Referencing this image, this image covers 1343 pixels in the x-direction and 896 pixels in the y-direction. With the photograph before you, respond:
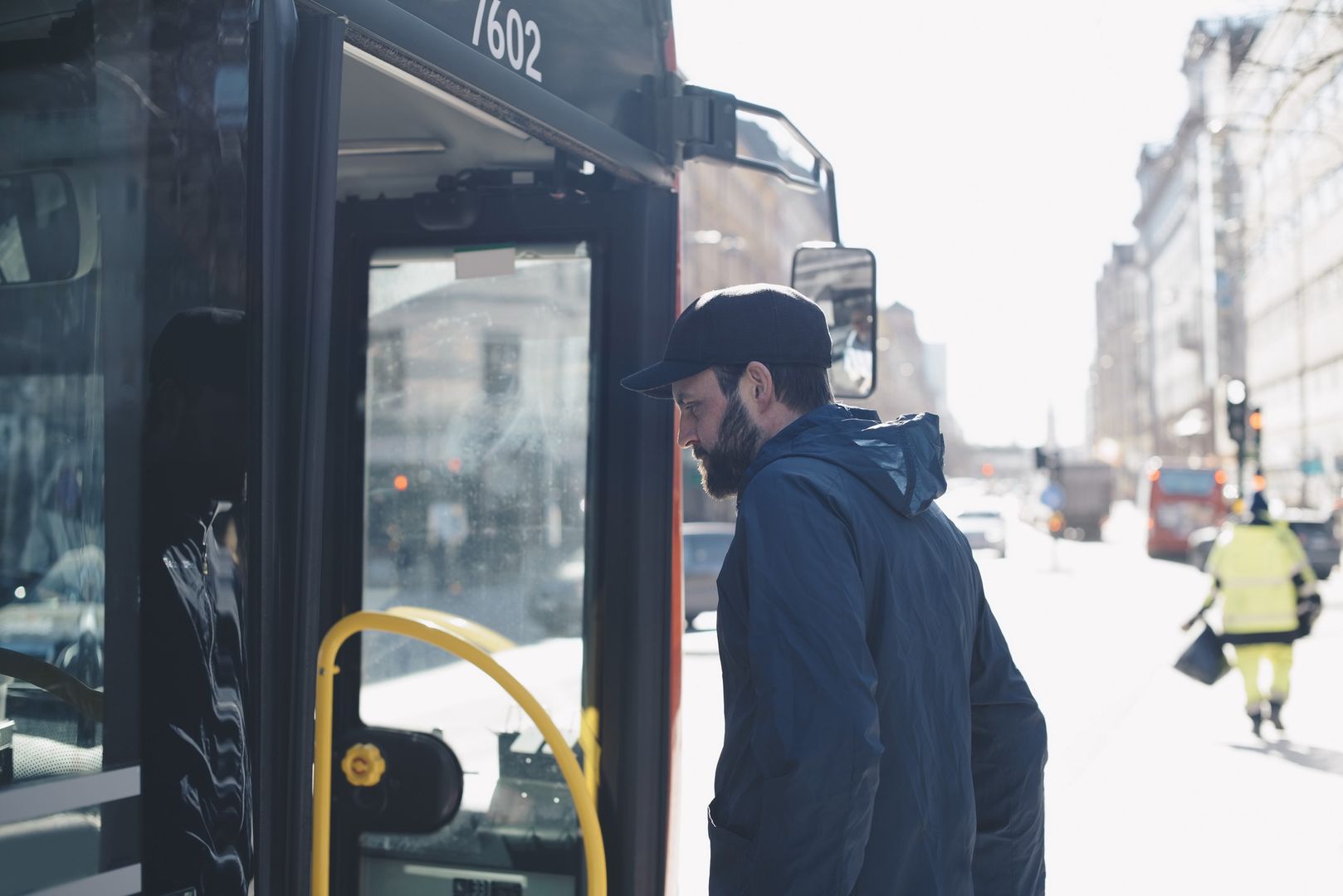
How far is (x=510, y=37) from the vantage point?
252 centimetres

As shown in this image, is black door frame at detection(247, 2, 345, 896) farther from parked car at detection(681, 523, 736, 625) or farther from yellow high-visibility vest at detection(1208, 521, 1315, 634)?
parked car at detection(681, 523, 736, 625)

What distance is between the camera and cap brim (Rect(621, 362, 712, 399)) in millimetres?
2104

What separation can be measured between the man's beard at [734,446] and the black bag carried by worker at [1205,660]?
26.8 ft

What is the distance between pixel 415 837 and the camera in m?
3.46

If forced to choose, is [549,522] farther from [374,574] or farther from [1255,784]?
[1255,784]

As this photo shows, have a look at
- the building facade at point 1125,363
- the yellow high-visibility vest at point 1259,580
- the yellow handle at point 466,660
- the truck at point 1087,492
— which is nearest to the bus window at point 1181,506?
the truck at point 1087,492

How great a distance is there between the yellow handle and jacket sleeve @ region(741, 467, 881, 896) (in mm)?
1088

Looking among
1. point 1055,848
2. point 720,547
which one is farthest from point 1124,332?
point 1055,848

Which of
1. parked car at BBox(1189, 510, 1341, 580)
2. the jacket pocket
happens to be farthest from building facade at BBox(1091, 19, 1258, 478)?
the jacket pocket

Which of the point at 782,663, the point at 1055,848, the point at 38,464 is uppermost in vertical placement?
the point at 38,464

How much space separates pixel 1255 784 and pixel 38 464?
793 cm

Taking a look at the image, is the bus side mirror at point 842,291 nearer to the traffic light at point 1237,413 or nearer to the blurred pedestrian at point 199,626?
the blurred pedestrian at point 199,626

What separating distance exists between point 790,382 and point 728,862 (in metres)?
0.71

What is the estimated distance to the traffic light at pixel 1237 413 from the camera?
1808 cm
